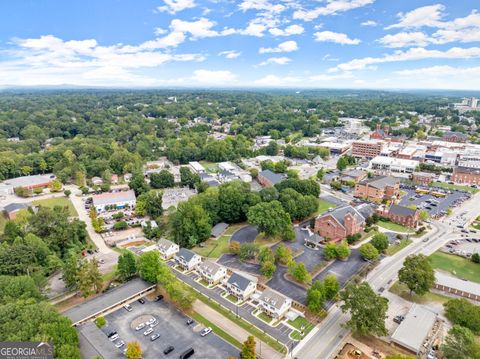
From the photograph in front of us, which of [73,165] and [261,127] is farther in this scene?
[261,127]

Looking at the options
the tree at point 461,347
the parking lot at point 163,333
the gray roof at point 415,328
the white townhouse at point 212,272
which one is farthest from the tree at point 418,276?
the white townhouse at point 212,272

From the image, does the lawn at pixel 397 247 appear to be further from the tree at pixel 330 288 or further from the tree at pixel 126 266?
the tree at pixel 126 266

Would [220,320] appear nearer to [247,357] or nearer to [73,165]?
[247,357]

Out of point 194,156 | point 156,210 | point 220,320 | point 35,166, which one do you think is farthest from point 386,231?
point 35,166

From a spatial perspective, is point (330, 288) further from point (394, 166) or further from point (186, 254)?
point (394, 166)

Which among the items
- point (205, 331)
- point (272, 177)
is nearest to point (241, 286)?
point (205, 331)

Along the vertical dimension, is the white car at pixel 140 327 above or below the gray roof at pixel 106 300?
below
